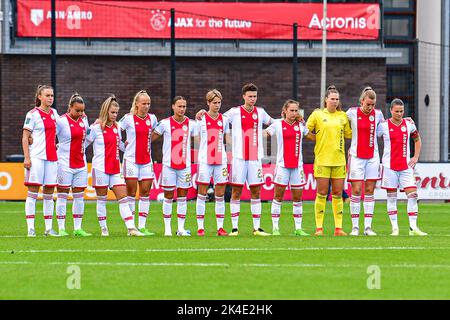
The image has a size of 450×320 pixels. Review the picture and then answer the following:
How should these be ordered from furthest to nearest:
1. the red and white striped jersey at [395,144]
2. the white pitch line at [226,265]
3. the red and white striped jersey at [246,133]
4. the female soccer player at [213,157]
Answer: the red and white striped jersey at [395,144], the red and white striped jersey at [246,133], the female soccer player at [213,157], the white pitch line at [226,265]

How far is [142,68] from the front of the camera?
37.3 m

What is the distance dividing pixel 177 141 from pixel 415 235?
3.72m

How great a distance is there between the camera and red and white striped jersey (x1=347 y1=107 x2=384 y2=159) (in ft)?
56.0

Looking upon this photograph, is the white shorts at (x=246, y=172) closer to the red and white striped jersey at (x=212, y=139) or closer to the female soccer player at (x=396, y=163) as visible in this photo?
the red and white striped jersey at (x=212, y=139)

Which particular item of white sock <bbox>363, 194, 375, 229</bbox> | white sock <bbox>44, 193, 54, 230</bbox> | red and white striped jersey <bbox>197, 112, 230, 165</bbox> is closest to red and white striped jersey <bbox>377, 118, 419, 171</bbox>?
white sock <bbox>363, 194, 375, 229</bbox>

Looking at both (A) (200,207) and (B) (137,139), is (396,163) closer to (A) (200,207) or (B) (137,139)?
(A) (200,207)

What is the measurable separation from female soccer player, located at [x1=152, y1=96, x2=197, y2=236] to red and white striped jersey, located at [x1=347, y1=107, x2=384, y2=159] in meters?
2.42

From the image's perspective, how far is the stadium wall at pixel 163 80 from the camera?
36.5 meters

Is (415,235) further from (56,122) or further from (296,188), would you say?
(56,122)

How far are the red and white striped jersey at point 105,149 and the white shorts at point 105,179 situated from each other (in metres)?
0.06

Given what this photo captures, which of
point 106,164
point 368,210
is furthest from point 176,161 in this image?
point 368,210

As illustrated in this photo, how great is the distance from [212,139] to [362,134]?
86.4 inches

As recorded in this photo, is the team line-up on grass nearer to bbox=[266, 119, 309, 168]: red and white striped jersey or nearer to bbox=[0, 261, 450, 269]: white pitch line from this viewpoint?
bbox=[266, 119, 309, 168]: red and white striped jersey

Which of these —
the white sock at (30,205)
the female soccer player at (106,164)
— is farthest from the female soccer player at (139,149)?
the white sock at (30,205)
